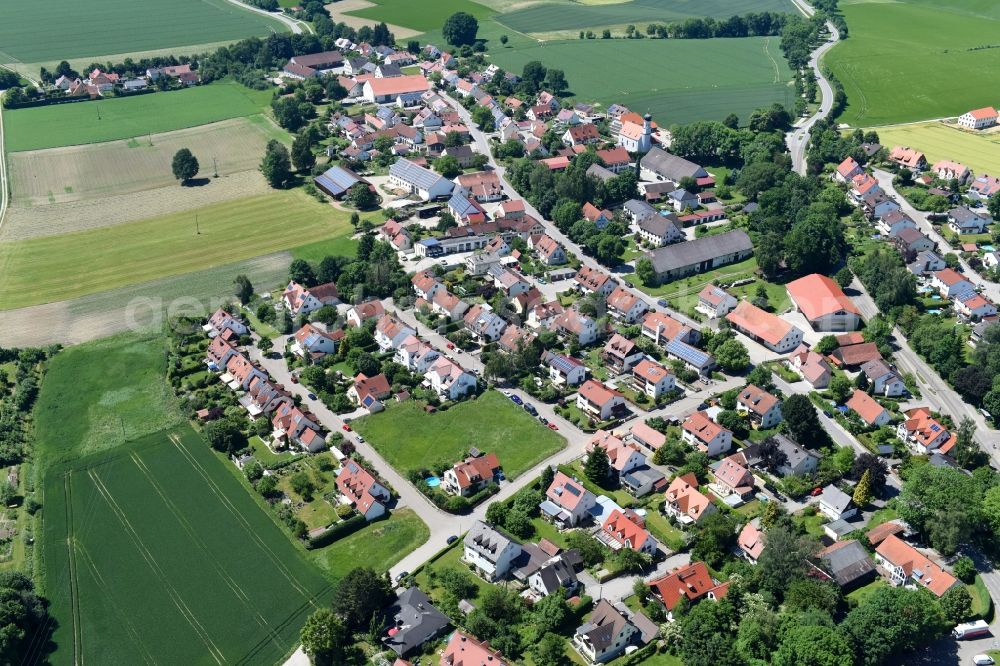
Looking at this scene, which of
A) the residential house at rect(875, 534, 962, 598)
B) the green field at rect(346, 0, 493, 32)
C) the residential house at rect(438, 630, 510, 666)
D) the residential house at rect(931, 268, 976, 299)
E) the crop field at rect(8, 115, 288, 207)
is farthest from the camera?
the green field at rect(346, 0, 493, 32)

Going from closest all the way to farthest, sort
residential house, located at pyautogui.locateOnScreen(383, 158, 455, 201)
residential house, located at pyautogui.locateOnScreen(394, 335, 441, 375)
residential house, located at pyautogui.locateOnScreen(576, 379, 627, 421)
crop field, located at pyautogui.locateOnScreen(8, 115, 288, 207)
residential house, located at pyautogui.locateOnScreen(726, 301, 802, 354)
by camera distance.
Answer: residential house, located at pyautogui.locateOnScreen(576, 379, 627, 421), residential house, located at pyautogui.locateOnScreen(394, 335, 441, 375), residential house, located at pyautogui.locateOnScreen(726, 301, 802, 354), residential house, located at pyautogui.locateOnScreen(383, 158, 455, 201), crop field, located at pyautogui.locateOnScreen(8, 115, 288, 207)

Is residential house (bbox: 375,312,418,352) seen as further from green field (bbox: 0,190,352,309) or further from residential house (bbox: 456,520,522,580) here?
residential house (bbox: 456,520,522,580)

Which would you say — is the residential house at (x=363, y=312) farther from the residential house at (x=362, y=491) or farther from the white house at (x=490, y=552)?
the white house at (x=490, y=552)

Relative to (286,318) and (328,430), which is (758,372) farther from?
(286,318)

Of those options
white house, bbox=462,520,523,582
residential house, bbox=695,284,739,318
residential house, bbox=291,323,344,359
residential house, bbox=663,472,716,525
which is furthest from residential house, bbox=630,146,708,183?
white house, bbox=462,520,523,582

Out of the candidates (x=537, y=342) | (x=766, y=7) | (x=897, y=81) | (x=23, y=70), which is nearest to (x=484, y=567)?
(x=537, y=342)

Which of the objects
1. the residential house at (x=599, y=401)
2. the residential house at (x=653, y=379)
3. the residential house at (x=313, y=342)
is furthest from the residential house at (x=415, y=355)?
the residential house at (x=653, y=379)

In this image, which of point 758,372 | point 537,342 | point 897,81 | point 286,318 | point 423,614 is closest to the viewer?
point 423,614
